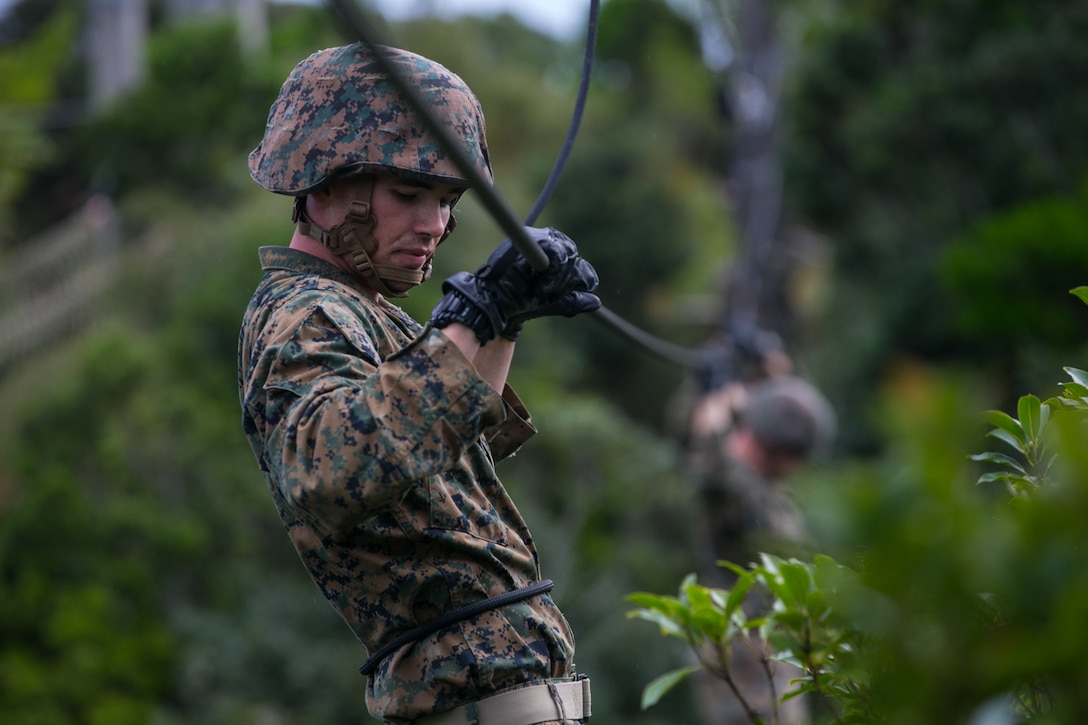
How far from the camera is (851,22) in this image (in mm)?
13039

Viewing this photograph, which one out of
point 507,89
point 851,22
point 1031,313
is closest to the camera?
point 1031,313

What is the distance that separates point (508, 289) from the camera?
2256 mm

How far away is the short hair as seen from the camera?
23.5 ft

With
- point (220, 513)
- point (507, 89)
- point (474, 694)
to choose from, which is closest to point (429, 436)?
point (474, 694)

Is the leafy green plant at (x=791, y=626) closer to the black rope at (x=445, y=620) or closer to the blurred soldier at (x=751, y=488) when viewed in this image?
the black rope at (x=445, y=620)

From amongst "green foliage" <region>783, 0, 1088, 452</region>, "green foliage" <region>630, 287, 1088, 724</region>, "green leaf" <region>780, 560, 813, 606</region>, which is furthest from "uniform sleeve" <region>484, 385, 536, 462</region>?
"green foliage" <region>783, 0, 1088, 452</region>

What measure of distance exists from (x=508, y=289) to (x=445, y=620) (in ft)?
1.87

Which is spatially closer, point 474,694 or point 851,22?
point 474,694

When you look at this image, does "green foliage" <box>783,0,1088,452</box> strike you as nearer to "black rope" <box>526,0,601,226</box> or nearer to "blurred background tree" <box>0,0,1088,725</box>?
"blurred background tree" <box>0,0,1088,725</box>

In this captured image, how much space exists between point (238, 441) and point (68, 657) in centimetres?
191

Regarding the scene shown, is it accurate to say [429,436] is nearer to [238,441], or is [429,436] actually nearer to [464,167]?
[464,167]

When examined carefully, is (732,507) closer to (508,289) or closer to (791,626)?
(791,626)

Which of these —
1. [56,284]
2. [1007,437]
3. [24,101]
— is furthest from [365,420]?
[24,101]

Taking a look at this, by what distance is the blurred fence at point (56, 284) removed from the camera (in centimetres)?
1262
